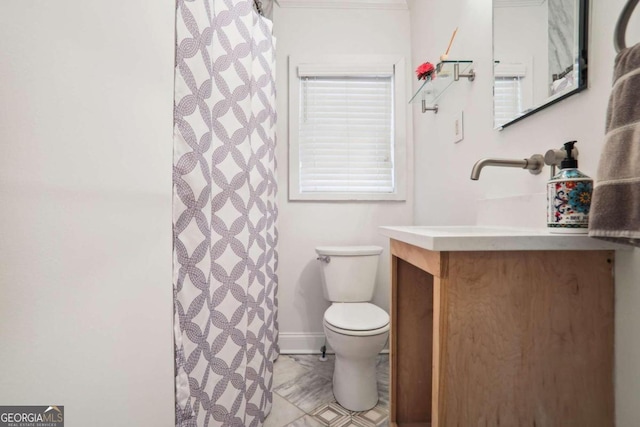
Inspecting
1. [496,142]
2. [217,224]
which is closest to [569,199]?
[496,142]

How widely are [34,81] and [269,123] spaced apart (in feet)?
3.48

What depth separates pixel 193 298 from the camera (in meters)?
0.86

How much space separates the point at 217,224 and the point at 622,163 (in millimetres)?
1038

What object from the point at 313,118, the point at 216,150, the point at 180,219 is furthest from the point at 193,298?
the point at 313,118

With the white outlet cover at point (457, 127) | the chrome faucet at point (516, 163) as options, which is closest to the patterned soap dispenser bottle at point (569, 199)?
the chrome faucet at point (516, 163)

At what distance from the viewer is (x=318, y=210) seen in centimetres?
204

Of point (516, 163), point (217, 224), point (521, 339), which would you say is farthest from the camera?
point (217, 224)

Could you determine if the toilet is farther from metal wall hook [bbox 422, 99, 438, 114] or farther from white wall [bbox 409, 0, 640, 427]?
metal wall hook [bbox 422, 99, 438, 114]

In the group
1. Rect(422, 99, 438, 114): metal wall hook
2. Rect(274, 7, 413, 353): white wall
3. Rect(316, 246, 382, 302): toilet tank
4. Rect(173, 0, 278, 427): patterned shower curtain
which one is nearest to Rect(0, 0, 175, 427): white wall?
Rect(173, 0, 278, 427): patterned shower curtain

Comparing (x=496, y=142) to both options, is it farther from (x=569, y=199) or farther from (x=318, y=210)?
(x=318, y=210)

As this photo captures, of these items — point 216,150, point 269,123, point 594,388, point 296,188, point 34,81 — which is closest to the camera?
point 34,81

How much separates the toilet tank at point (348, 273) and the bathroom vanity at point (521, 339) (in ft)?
3.76

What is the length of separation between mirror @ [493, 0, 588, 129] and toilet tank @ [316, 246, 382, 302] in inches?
41.3

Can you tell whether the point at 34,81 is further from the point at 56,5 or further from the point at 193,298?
the point at 193,298
